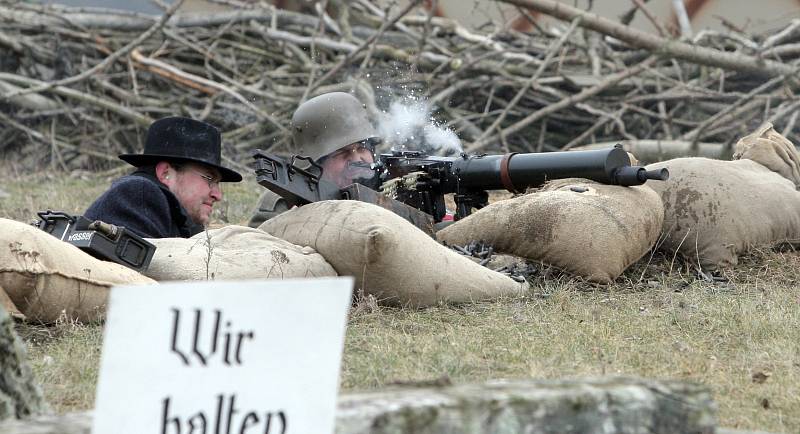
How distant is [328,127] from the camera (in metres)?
5.93

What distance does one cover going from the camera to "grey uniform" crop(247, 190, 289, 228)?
5.87 m

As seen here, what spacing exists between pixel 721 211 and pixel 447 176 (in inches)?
51.5

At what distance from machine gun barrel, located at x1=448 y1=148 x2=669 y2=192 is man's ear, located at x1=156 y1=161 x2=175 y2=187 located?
132 cm

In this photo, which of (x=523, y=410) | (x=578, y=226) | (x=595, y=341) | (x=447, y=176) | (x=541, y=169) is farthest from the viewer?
(x=447, y=176)

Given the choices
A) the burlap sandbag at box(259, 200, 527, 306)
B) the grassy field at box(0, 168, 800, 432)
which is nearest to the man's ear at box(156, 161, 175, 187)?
the burlap sandbag at box(259, 200, 527, 306)

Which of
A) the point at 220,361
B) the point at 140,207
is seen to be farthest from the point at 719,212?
the point at 220,361

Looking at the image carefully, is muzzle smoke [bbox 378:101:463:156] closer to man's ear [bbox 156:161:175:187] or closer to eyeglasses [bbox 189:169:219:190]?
eyeglasses [bbox 189:169:219:190]

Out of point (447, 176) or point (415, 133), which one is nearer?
point (447, 176)

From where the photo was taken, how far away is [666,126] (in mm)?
9328

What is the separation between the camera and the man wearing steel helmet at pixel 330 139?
19.3ft

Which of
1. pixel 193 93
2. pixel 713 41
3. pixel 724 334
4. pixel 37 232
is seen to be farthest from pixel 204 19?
pixel 724 334

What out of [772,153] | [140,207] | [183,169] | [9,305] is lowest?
[9,305]

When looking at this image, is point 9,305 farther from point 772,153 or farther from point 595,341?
point 772,153

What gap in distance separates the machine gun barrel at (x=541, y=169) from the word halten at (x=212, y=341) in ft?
11.3
